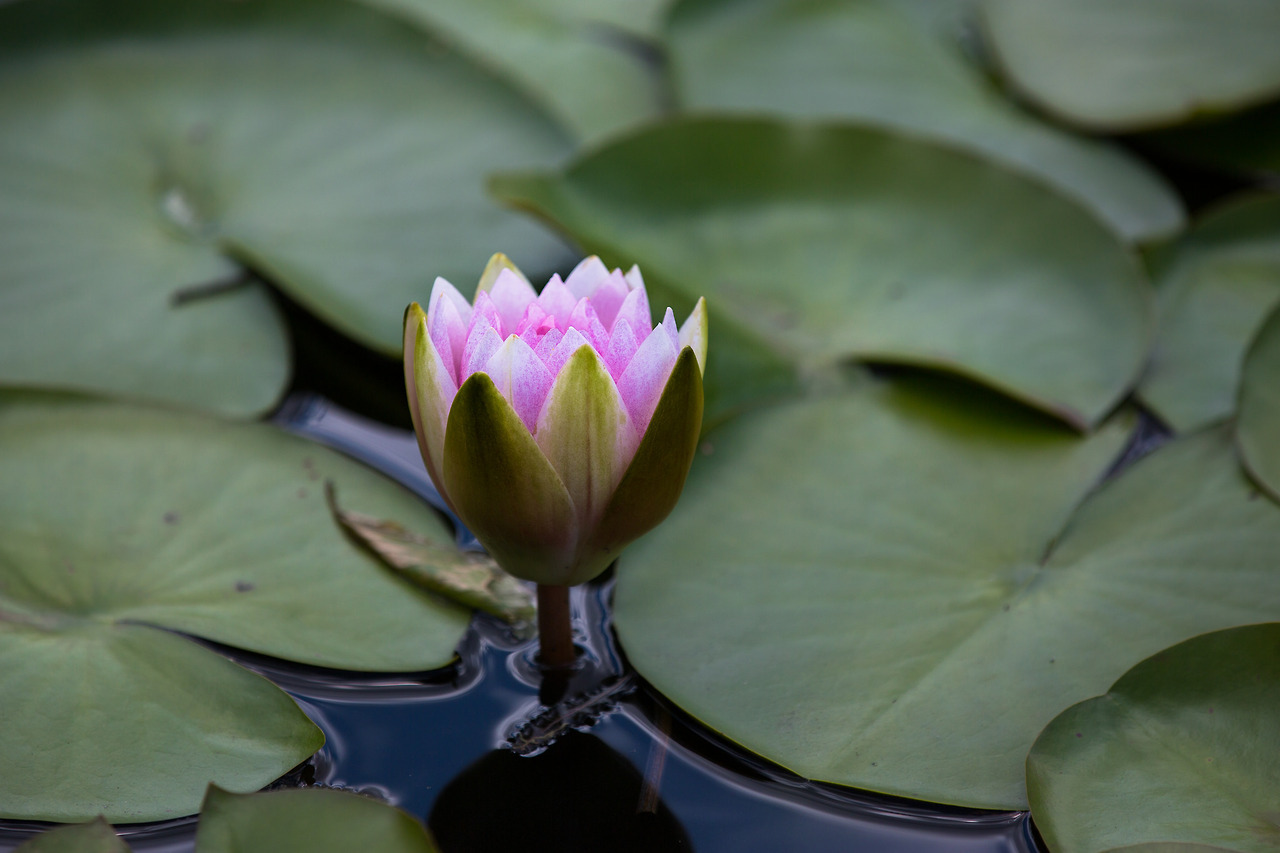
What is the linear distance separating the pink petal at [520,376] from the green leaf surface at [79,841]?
46cm

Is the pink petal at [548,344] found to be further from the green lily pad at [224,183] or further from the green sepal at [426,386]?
the green lily pad at [224,183]

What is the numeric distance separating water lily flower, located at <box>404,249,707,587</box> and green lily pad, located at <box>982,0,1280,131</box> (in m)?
1.25

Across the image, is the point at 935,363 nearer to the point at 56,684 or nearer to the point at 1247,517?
the point at 1247,517

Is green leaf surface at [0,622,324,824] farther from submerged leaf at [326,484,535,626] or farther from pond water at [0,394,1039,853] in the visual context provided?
submerged leaf at [326,484,535,626]

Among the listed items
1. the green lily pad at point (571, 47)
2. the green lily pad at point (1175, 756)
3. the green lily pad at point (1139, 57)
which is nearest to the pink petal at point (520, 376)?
the green lily pad at point (1175, 756)

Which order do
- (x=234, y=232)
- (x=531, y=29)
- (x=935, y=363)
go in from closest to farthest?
(x=935, y=363), (x=234, y=232), (x=531, y=29)

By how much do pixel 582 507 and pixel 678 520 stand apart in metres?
0.36

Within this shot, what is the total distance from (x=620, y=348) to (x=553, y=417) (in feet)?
0.29

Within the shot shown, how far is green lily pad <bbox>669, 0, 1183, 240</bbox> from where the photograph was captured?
1685 millimetres

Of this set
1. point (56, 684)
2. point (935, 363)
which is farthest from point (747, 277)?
point (56, 684)

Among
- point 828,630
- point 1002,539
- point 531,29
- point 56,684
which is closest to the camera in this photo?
point 56,684

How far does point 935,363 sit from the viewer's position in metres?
1.30

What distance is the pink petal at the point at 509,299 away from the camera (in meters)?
0.88

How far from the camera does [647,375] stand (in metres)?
0.80
